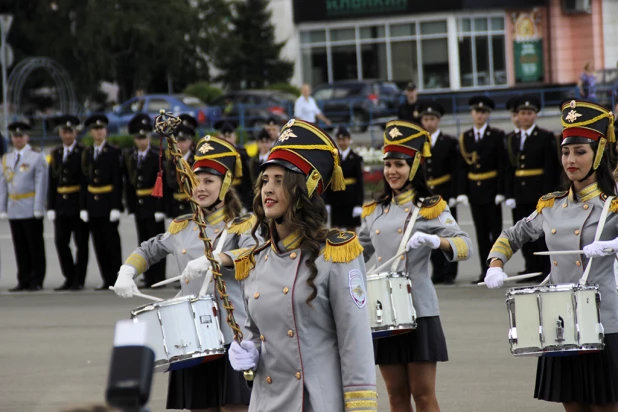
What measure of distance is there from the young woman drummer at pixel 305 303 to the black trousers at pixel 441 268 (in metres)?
8.81

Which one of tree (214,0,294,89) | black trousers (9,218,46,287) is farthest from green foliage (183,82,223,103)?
black trousers (9,218,46,287)

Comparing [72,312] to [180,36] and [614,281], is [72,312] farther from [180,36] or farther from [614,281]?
[180,36]

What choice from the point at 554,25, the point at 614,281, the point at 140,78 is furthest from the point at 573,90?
the point at 614,281

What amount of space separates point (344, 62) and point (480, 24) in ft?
17.6

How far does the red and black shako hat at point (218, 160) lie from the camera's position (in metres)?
6.04

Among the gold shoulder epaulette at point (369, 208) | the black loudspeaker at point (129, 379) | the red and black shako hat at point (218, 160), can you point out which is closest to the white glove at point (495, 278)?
the gold shoulder epaulette at point (369, 208)

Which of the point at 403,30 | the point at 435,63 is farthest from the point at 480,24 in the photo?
the point at 403,30

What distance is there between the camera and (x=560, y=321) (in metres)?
5.39

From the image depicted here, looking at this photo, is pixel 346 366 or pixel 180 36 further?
pixel 180 36

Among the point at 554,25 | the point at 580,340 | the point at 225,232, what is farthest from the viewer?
the point at 554,25

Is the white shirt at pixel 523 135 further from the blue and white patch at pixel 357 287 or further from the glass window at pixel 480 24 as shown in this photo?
the glass window at pixel 480 24

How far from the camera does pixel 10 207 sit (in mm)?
14344

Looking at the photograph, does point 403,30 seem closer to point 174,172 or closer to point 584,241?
point 174,172

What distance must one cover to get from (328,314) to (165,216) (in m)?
9.91
